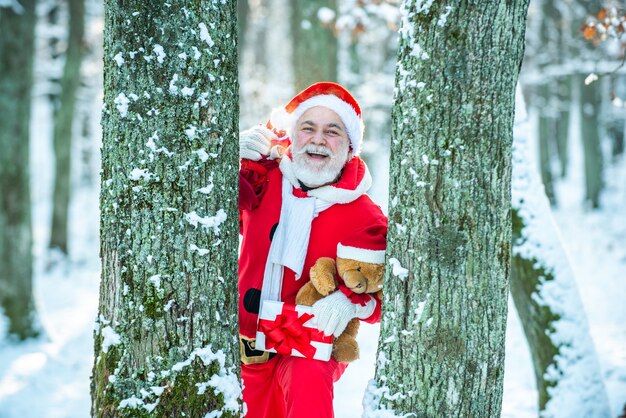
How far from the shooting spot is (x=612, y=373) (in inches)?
222

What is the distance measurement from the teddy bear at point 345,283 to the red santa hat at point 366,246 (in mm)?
23

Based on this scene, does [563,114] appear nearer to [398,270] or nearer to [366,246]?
[366,246]

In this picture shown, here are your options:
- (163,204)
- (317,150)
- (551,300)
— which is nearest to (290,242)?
(317,150)

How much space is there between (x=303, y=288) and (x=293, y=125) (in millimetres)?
972

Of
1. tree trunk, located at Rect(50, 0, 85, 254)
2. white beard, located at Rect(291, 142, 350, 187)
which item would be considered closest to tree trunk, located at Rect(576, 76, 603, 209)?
tree trunk, located at Rect(50, 0, 85, 254)

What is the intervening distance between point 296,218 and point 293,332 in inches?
Result: 24.0

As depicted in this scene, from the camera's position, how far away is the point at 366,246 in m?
3.05

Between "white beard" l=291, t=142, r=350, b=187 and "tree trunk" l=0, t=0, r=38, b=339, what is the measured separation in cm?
603

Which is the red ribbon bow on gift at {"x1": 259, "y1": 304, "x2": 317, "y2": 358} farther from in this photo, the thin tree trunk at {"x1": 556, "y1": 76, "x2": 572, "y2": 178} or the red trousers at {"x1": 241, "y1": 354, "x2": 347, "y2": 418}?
the thin tree trunk at {"x1": 556, "y1": 76, "x2": 572, "y2": 178}

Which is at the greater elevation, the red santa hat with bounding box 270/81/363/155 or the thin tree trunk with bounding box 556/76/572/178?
the thin tree trunk with bounding box 556/76/572/178

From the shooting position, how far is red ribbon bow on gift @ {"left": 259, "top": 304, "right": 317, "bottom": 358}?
121 inches

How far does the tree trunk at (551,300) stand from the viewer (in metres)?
4.73

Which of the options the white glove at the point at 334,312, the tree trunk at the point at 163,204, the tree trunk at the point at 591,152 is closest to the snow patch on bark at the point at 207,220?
the tree trunk at the point at 163,204

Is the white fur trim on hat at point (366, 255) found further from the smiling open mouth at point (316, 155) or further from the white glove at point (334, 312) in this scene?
the smiling open mouth at point (316, 155)
